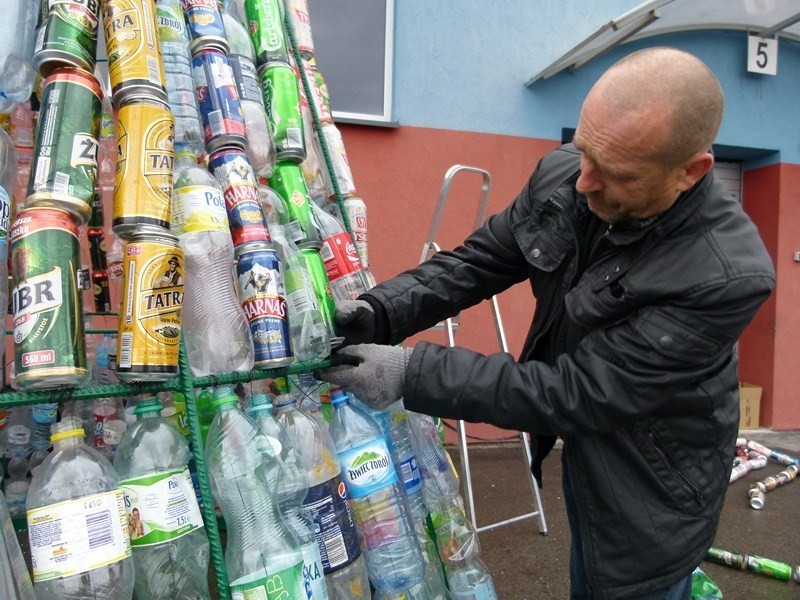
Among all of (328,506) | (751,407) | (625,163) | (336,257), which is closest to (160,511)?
(328,506)

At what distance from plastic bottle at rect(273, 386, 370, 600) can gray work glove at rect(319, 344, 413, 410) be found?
6.4 inches

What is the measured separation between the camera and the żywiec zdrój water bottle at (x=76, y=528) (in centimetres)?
101

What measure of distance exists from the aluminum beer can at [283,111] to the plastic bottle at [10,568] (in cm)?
117

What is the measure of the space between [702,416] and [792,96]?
18.6 feet

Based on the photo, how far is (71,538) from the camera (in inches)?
40.0

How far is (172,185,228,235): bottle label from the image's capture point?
136 centimetres

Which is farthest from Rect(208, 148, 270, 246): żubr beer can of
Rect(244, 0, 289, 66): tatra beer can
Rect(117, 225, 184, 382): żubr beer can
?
Rect(244, 0, 289, 66): tatra beer can

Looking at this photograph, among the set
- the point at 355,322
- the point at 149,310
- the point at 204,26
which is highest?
the point at 204,26

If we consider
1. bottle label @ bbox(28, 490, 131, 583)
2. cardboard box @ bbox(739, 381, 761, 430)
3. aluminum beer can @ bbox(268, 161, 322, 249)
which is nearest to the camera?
bottle label @ bbox(28, 490, 131, 583)

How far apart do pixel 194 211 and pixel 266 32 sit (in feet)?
2.71

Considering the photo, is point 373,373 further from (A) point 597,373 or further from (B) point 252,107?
(B) point 252,107

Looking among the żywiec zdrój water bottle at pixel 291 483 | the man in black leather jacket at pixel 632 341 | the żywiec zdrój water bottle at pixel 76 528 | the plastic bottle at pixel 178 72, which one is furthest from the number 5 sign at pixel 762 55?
the żywiec zdrój water bottle at pixel 76 528

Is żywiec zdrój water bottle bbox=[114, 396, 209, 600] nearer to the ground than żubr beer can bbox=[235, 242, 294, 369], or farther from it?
nearer to the ground

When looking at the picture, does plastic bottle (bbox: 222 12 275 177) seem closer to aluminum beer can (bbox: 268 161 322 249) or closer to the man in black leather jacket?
aluminum beer can (bbox: 268 161 322 249)
